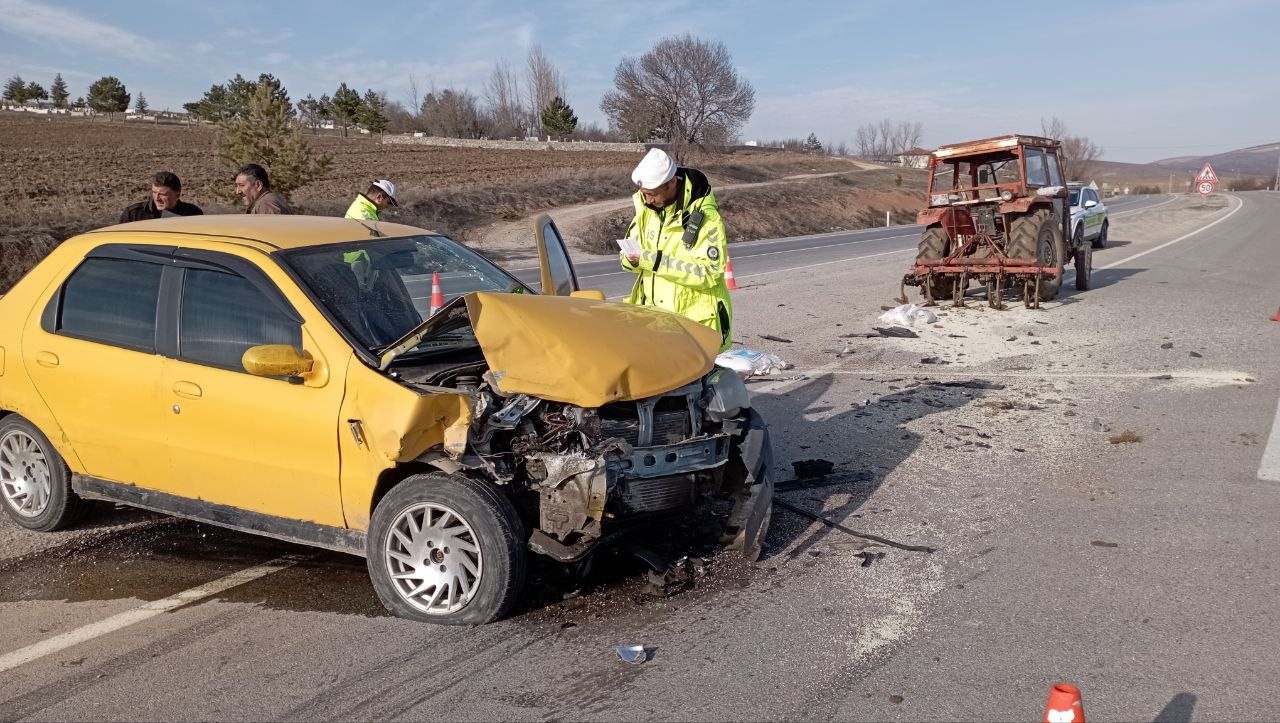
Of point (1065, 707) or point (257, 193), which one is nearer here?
point (1065, 707)

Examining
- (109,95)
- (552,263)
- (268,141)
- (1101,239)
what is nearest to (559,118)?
(109,95)

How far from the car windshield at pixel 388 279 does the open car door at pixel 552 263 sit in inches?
7.1

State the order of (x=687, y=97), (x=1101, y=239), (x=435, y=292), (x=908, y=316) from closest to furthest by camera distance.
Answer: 1. (x=435, y=292)
2. (x=908, y=316)
3. (x=1101, y=239)
4. (x=687, y=97)

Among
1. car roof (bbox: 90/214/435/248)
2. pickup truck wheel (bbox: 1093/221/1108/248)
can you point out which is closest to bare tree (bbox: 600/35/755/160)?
pickup truck wheel (bbox: 1093/221/1108/248)

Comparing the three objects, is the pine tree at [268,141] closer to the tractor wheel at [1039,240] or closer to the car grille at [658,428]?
the tractor wheel at [1039,240]

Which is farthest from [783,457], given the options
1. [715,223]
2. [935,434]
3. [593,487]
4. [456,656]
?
[456,656]

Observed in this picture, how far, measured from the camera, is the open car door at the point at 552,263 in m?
5.25

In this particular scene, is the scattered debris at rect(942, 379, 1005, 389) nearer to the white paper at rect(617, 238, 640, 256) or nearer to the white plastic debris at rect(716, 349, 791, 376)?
the white plastic debris at rect(716, 349, 791, 376)

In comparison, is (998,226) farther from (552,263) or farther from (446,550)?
(446,550)

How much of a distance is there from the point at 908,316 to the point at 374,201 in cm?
656

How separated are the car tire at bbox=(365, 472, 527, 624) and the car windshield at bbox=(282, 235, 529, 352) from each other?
752 millimetres

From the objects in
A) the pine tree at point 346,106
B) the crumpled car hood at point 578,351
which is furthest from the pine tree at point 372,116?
the crumpled car hood at point 578,351

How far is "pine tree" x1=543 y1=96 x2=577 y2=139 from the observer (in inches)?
3415

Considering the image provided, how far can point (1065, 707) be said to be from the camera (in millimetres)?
2357
